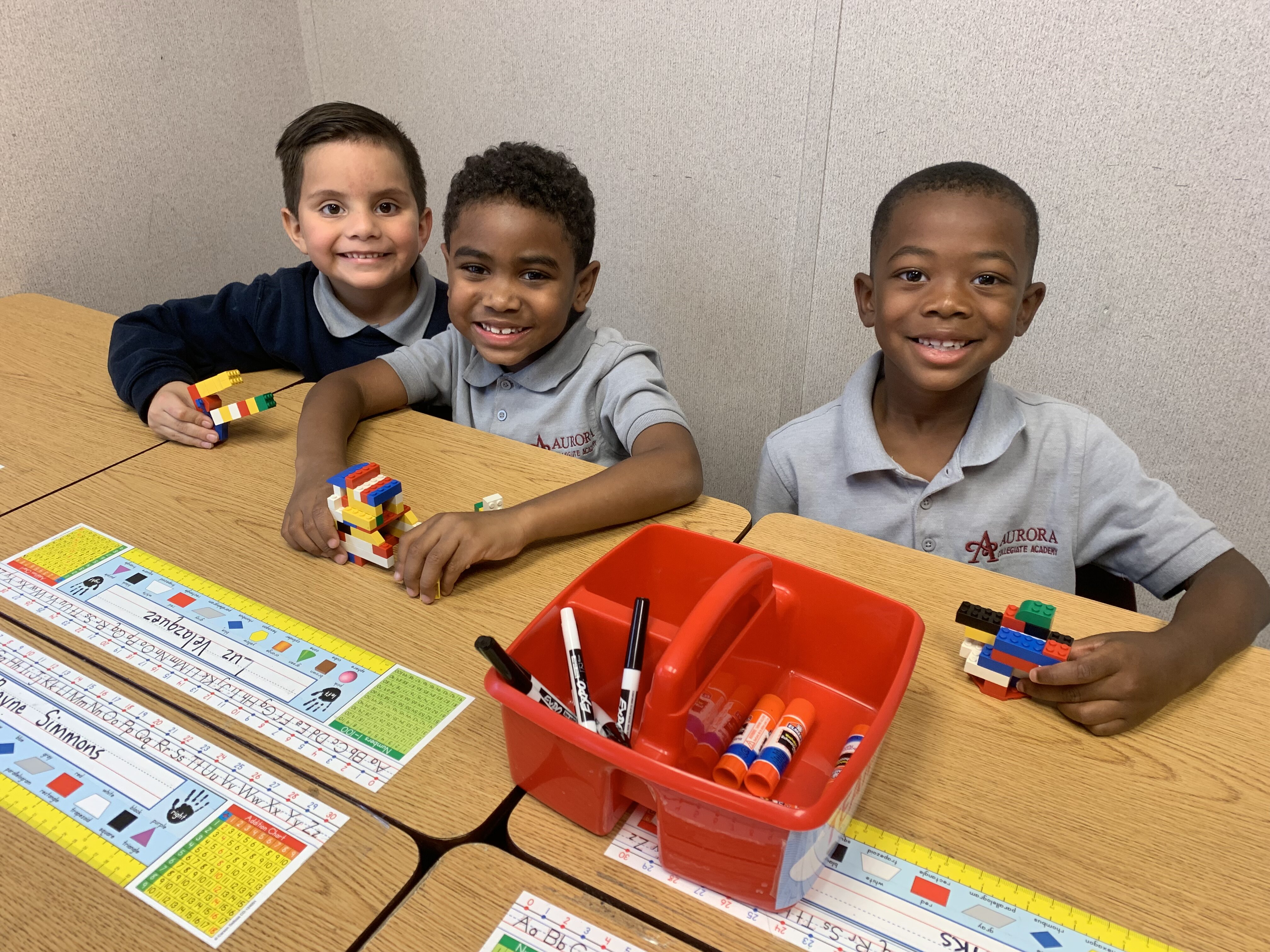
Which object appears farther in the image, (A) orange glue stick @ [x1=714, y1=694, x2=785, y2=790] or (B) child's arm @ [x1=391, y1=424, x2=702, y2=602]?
(B) child's arm @ [x1=391, y1=424, x2=702, y2=602]

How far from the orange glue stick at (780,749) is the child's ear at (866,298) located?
0.63 meters

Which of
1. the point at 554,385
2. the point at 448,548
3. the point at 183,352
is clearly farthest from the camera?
the point at 183,352

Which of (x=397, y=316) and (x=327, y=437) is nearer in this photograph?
(x=327, y=437)

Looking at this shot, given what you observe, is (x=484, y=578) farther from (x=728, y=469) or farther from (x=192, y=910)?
(x=728, y=469)

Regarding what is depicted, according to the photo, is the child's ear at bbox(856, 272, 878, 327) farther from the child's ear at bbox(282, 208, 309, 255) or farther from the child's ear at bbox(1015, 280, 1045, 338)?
the child's ear at bbox(282, 208, 309, 255)

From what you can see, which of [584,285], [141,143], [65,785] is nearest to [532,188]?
[584,285]

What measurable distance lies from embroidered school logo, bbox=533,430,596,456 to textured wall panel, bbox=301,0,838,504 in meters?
0.84

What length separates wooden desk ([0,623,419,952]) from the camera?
51cm

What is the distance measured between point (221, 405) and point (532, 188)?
1.72 ft

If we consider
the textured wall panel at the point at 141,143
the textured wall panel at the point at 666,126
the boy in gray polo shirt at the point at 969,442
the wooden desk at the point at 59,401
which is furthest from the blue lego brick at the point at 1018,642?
the textured wall panel at the point at 141,143

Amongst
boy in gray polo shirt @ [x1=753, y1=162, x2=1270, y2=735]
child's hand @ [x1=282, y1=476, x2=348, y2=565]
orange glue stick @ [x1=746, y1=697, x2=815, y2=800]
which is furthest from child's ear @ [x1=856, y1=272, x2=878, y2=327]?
child's hand @ [x1=282, y1=476, x2=348, y2=565]

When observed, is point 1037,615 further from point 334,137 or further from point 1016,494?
point 334,137

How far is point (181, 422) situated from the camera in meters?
1.10

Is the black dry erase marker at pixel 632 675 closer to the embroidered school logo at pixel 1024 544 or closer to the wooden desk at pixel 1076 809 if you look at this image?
the wooden desk at pixel 1076 809
